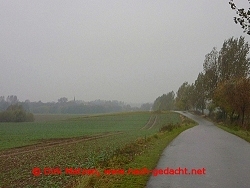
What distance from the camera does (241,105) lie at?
2691 cm

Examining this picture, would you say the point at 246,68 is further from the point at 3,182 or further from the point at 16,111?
the point at 16,111

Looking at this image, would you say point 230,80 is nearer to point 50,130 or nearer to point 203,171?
point 203,171

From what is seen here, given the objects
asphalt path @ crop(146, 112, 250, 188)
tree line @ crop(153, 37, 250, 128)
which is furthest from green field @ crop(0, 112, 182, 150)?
asphalt path @ crop(146, 112, 250, 188)

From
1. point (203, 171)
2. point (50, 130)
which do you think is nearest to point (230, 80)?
point (203, 171)

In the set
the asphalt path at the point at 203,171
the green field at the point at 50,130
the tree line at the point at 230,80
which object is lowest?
the green field at the point at 50,130

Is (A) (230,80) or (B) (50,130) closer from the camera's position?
(A) (230,80)

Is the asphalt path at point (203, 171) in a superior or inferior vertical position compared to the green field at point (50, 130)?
superior

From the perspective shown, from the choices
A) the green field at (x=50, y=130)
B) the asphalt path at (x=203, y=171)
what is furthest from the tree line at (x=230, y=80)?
the asphalt path at (x=203, y=171)

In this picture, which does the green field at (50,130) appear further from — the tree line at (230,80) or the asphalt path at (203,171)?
the asphalt path at (203,171)

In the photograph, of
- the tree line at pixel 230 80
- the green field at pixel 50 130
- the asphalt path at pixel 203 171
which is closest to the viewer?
the asphalt path at pixel 203 171

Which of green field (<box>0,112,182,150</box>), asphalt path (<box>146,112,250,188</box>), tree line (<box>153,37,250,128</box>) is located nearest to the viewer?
asphalt path (<box>146,112,250,188</box>)

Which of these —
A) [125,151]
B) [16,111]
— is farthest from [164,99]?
[125,151]

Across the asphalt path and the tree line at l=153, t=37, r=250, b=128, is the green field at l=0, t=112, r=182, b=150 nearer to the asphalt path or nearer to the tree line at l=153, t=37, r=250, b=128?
the tree line at l=153, t=37, r=250, b=128

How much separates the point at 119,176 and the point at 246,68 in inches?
1348
